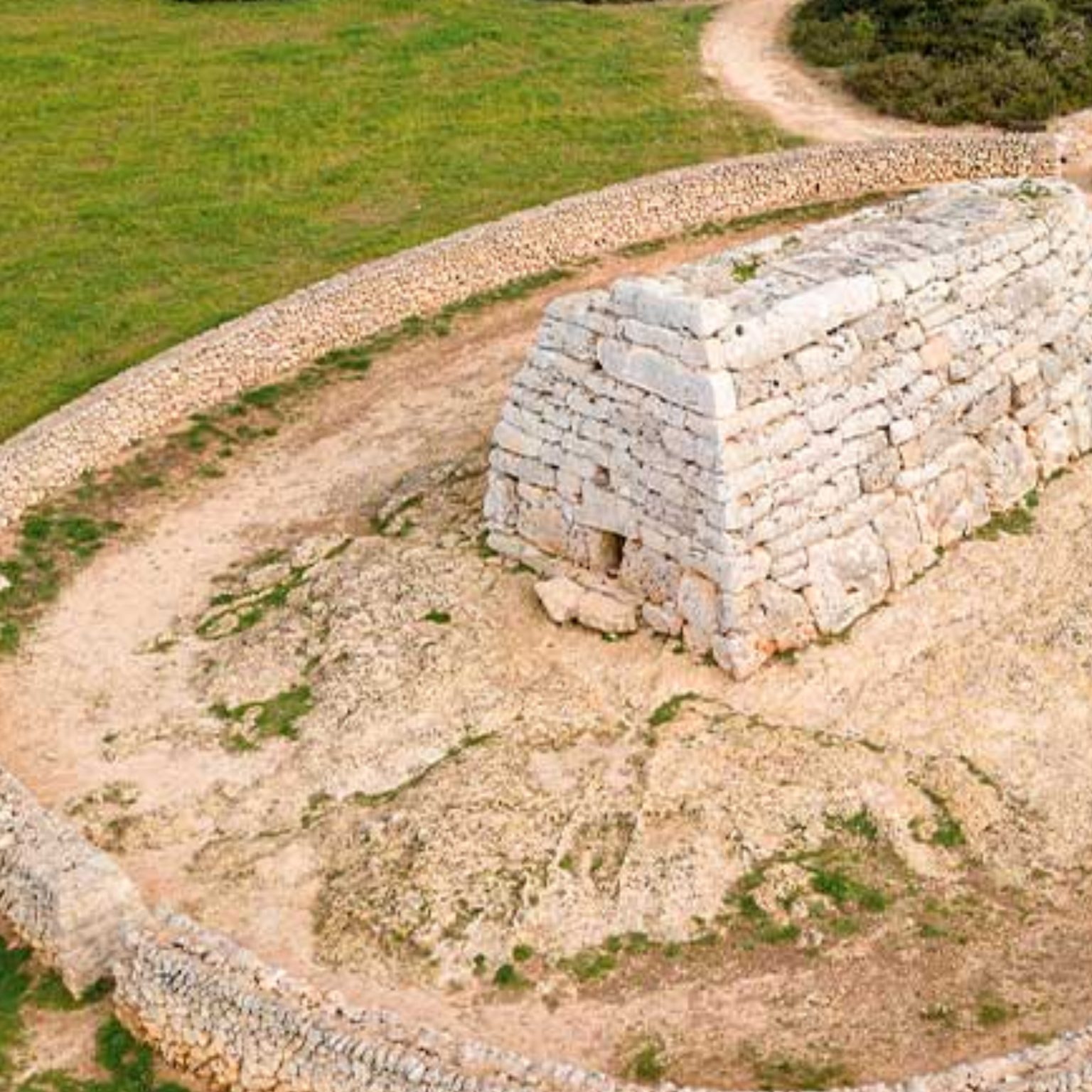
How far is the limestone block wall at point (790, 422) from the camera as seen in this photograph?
1670 centimetres

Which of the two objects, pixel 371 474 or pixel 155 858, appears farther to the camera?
pixel 371 474

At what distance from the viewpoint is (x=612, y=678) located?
677 inches

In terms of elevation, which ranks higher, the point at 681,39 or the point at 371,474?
the point at 681,39

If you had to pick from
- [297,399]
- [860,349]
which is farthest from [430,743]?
[297,399]

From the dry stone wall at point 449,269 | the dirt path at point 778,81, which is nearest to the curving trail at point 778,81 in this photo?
the dirt path at point 778,81

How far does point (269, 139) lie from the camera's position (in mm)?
32062

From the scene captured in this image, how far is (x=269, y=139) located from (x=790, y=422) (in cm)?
1789

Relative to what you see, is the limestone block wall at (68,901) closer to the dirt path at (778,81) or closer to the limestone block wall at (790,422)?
the limestone block wall at (790,422)

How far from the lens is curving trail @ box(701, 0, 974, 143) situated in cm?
3228

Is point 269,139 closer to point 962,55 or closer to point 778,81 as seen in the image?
point 778,81

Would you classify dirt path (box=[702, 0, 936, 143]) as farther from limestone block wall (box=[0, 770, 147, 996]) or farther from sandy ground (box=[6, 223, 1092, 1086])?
limestone block wall (box=[0, 770, 147, 996])

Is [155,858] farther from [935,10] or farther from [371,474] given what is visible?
[935,10]

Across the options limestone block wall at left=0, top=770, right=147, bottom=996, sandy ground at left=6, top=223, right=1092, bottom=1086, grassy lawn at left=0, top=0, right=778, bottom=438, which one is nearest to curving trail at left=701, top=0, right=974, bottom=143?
grassy lawn at left=0, top=0, right=778, bottom=438

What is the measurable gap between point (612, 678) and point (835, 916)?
3677 mm
